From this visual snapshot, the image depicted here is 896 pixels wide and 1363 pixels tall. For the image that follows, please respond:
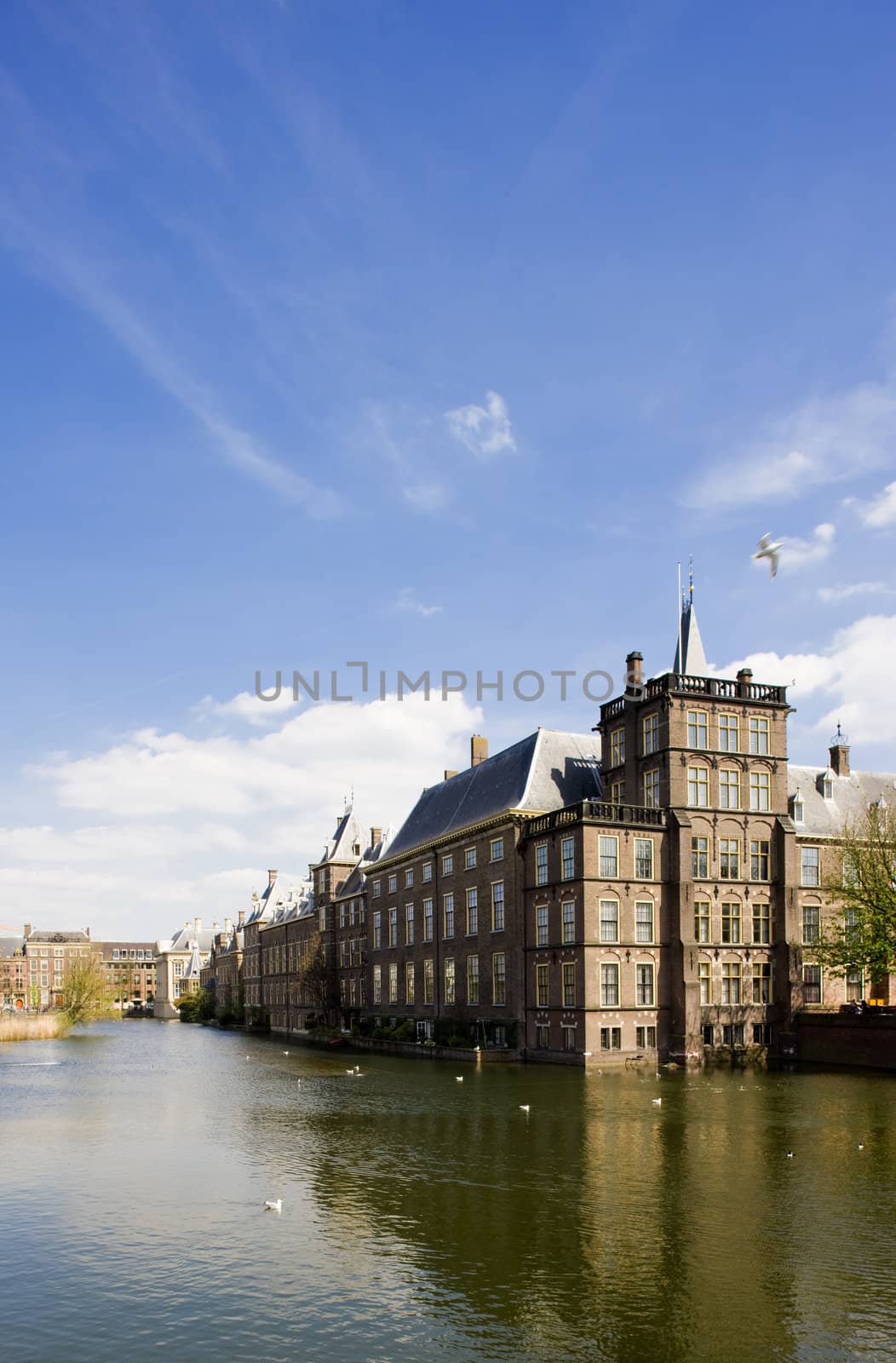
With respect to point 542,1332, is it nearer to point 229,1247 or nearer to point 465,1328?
point 465,1328

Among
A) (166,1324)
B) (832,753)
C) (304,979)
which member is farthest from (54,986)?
(166,1324)

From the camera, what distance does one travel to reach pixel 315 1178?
78.7 feet

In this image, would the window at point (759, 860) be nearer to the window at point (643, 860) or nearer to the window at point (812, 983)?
the window at point (643, 860)

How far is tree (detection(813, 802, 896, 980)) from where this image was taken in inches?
2000

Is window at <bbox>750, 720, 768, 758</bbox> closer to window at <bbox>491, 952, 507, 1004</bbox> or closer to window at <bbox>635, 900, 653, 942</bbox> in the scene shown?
window at <bbox>635, 900, 653, 942</bbox>

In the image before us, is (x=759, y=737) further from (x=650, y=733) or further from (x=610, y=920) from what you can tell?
(x=610, y=920)

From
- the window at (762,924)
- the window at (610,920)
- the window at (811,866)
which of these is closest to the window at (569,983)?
the window at (610,920)

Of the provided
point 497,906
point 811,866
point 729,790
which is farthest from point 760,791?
point 497,906

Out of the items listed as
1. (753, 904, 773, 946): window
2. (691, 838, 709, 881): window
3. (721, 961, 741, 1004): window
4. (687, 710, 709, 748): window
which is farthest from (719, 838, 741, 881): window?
(687, 710, 709, 748): window

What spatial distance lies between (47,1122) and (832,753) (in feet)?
160

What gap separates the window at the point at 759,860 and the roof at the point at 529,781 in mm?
9672

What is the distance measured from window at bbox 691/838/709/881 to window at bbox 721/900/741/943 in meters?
1.96

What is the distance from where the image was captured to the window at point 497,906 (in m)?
59.2

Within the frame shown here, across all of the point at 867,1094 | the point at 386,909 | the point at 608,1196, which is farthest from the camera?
the point at 386,909
